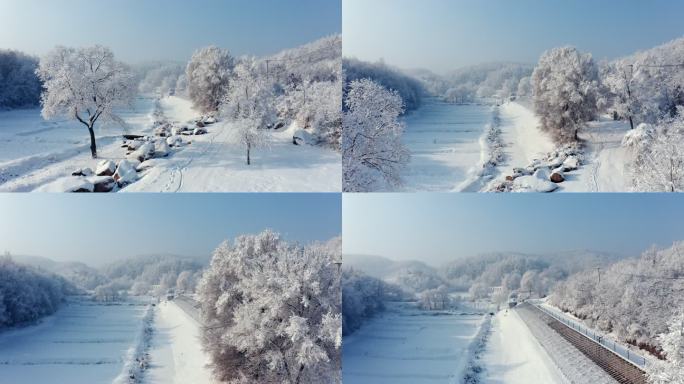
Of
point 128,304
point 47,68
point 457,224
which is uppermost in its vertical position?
point 47,68

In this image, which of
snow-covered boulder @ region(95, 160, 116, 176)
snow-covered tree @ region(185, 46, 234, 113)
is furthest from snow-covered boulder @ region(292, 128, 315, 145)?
snow-covered boulder @ region(95, 160, 116, 176)

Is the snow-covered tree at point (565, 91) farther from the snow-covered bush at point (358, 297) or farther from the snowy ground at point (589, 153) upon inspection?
the snow-covered bush at point (358, 297)

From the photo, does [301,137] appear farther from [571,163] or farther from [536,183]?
[571,163]

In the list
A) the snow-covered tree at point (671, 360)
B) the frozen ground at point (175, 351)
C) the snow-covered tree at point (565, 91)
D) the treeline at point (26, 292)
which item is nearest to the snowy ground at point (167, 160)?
the treeline at point (26, 292)

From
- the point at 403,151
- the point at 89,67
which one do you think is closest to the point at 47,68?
the point at 89,67

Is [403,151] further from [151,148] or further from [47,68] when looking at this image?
[47,68]

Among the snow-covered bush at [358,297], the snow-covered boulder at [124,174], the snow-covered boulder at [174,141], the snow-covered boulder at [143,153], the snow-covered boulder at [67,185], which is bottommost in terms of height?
the snow-covered bush at [358,297]
